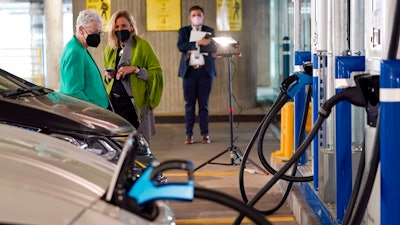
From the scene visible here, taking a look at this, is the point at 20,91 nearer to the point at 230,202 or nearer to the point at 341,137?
the point at 341,137

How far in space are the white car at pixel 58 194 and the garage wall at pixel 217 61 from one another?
39.0 ft

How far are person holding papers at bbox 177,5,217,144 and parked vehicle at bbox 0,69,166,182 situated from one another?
14.8 ft

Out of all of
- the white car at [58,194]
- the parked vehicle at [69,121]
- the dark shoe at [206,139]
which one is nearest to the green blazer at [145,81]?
the parked vehicle at [69,121]

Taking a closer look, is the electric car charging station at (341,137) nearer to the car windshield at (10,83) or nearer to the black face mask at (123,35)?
the black face mask at (123,35)

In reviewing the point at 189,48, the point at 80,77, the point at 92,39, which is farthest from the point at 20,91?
the point at 189,48

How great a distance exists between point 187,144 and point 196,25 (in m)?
1.68

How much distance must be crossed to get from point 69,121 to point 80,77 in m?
1.40

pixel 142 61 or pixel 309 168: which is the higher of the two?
pixel 142 61

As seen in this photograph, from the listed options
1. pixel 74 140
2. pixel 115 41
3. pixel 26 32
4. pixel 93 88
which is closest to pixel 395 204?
pixel 74 140

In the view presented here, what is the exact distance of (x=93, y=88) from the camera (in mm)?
7363

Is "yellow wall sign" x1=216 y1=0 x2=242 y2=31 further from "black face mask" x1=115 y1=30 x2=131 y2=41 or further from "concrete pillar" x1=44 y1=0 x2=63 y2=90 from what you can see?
"black face mask" x1=115 y1=30 x2=131 y2=41

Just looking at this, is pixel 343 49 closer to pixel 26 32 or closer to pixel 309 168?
pixel 309 168

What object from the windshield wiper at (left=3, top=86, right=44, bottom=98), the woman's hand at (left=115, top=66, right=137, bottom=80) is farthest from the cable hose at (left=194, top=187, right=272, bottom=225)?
the woman's hand at (left=115, top=66, right=137, bottom=80)

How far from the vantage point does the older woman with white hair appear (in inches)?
A: 287
